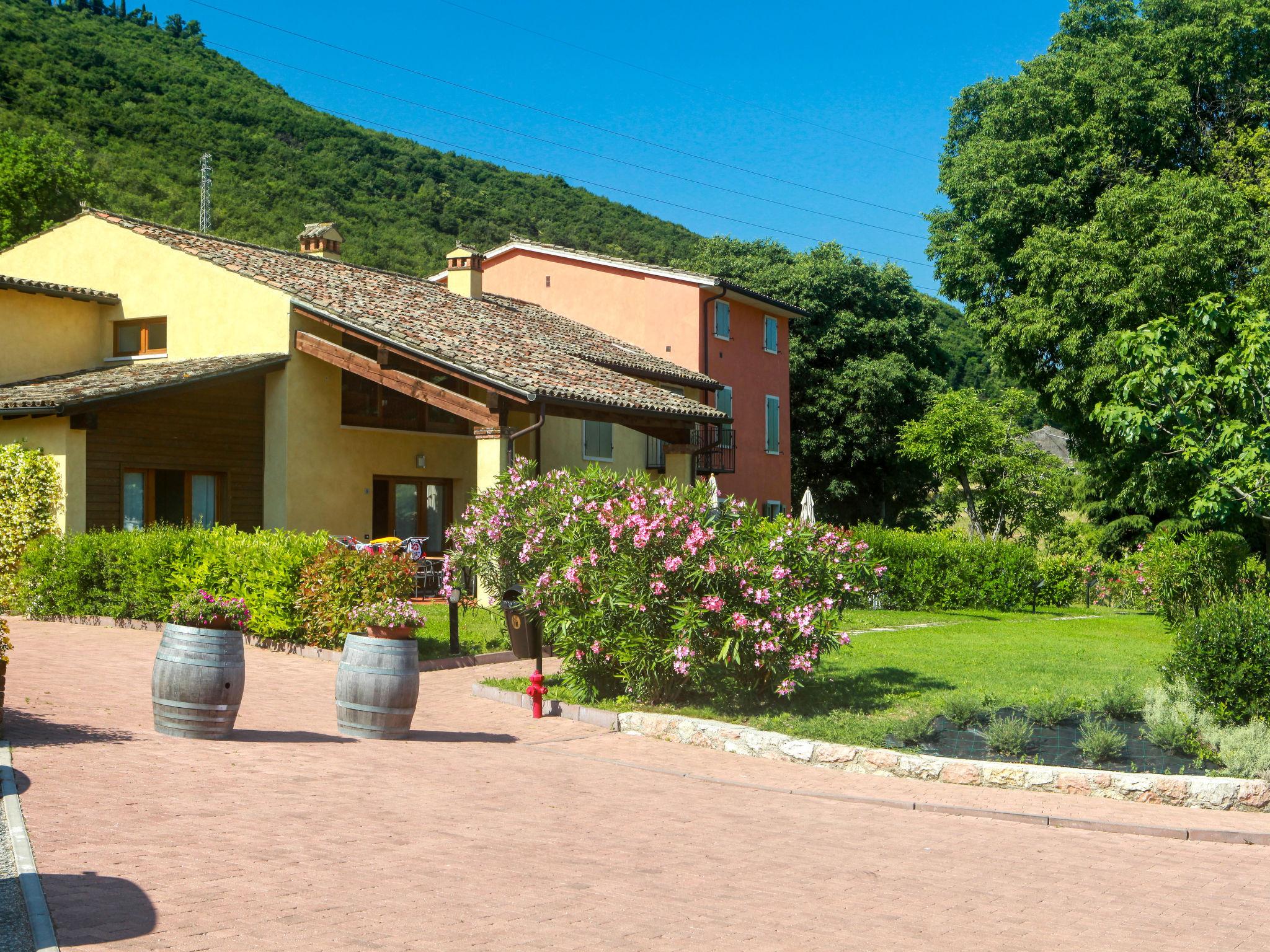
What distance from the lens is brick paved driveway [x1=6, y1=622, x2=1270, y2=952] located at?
17.7ft

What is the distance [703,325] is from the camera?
34.5 metres

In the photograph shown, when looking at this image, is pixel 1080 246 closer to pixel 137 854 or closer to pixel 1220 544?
pixel 1220 544

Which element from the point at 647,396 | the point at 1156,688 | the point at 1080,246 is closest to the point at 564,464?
the point at 647,396

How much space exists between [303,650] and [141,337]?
11.9m

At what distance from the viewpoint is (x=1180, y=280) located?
24.7m

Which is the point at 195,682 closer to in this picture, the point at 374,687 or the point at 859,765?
the point at 374,687

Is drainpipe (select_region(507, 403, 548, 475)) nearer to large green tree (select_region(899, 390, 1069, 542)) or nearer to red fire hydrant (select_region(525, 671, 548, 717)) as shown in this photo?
red fire hydrant (select_region(525, 671, 548, 717))

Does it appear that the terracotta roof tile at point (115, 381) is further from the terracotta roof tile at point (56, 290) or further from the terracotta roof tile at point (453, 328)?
the terracotta roof tile at point (453, 328)

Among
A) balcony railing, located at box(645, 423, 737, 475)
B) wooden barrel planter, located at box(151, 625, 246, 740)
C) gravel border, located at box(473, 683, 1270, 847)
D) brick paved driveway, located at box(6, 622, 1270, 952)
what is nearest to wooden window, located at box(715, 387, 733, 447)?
balcony railing, located at box(645, 423, 737, 475)

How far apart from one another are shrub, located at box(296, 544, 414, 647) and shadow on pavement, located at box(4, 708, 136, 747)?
509 cm

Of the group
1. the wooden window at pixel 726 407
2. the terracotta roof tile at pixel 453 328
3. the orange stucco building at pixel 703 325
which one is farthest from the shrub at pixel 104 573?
the wooden window at pixel 726 407

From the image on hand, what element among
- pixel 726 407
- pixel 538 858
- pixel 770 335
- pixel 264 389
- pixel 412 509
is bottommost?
pixel 538 858

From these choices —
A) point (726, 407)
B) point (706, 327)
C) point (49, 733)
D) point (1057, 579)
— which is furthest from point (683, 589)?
point (726, 407)

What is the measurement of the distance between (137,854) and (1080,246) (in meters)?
24.8
